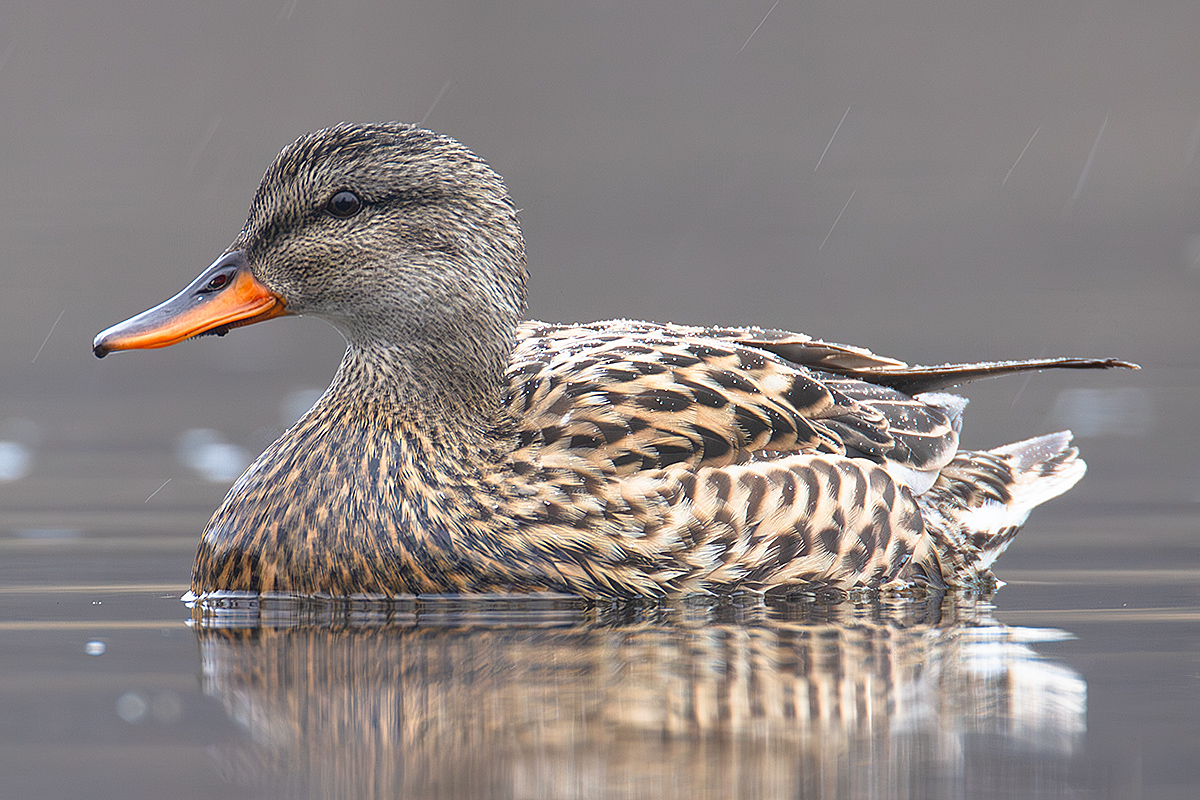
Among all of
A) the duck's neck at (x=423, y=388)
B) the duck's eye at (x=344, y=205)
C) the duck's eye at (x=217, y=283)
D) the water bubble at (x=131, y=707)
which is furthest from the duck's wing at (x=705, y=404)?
the water bubble at (x=131, y=707)

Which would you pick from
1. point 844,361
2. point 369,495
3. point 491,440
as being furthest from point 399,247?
point 844,361

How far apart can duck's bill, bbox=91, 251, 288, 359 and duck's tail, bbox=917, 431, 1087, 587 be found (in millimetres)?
2772

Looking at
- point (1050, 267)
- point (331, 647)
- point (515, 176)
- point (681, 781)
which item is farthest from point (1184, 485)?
point (515, 176)

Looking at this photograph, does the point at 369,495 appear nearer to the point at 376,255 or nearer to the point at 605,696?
the point at 376,255

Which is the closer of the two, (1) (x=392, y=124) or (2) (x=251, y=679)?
(2) (x=251, y=679)

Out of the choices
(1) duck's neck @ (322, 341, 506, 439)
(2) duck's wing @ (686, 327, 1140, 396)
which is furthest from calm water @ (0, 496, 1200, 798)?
(2) duck's wing @ (686, 327, 1140, 396)

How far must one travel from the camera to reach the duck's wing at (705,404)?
7148 mm

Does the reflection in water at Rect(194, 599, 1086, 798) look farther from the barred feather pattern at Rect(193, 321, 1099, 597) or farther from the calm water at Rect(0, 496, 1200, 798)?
the barred feather pattern at Rect(193, 321, 1099, 597)

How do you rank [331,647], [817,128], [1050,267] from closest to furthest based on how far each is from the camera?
[331,647] → [1050,267] → [817,128]

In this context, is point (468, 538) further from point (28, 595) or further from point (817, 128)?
point (817, 128)

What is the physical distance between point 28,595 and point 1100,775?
14.2ft

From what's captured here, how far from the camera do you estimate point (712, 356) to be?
293 inches

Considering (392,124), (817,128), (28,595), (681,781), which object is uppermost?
(817,128)

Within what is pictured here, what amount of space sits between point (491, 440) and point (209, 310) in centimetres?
119
